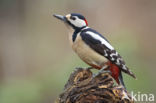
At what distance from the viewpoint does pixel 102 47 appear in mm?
3982

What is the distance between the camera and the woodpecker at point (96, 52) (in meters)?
3.93

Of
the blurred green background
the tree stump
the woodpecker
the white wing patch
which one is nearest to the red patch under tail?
the woodpecker

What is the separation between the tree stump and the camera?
3.30 metres

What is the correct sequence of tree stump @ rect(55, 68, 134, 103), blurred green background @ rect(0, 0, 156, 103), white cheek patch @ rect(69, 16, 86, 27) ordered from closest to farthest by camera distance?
tree stump @ rect(55, 68, 134, 103), white cheek patch @ rect(69, 16, 86, 27), blurred green background @ rect(0, 0, 156, 103)

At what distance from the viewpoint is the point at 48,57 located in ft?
26.6

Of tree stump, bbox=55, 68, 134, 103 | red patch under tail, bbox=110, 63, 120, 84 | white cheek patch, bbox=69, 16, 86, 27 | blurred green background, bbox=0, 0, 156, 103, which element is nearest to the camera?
tree stump, bbox=55, 68, 134, 103

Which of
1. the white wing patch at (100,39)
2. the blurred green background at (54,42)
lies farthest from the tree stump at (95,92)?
the blurred green background at (54,42)

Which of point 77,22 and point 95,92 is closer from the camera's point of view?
point 95,92

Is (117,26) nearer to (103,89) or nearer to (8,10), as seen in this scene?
(8,10)

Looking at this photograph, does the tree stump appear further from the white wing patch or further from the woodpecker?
the white wing patch

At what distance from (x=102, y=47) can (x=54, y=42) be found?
14.4 feet

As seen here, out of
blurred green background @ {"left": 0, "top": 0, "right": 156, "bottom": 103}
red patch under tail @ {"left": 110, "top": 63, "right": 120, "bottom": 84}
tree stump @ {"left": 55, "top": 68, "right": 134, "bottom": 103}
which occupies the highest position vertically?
tree stump @ {"left": 55, "top": 68, "right": 134, "bottom": 103}

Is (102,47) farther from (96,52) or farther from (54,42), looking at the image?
(54,42)

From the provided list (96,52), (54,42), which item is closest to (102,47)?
(96,52)
